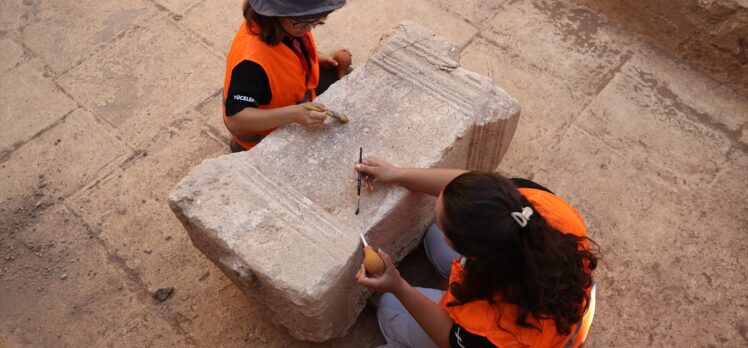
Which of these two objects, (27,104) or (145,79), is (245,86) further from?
(27,104)

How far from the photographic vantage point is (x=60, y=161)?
10.4ft

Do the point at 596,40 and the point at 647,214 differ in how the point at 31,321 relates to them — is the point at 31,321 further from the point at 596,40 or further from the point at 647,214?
the point at 596,40

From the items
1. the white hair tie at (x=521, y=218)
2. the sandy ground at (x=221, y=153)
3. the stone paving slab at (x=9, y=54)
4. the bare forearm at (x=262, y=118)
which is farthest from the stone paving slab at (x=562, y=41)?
the stone paving slab at (x=9, y=54)

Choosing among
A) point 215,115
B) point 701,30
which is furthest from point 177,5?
point 701,30

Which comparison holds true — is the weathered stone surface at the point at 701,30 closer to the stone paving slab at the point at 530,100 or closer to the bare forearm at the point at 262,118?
the stone paving slab at the point at 530,100

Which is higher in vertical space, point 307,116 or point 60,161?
point 307,116

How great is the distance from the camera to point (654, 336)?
8.80 ft

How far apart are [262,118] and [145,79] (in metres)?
1.56

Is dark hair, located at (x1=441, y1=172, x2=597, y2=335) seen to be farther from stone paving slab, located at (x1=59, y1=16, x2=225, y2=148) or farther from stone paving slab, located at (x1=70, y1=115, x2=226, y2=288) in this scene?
stone paving slab, located at (x1=59, y1=16, x2=225, y2=148)

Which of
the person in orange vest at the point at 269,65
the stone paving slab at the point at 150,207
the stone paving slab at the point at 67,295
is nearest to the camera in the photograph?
the person in orange vest at the point at 269,65

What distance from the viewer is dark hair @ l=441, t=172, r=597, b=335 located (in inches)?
64.7

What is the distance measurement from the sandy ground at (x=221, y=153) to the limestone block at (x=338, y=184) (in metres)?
0.52

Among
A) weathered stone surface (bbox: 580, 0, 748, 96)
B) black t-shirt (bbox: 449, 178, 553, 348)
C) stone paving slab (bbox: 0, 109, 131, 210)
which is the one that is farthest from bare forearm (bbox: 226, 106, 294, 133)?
weathered stone surface (bbox: 580, 0, 748, 96)

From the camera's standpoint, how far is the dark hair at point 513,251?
1645 millimetres
